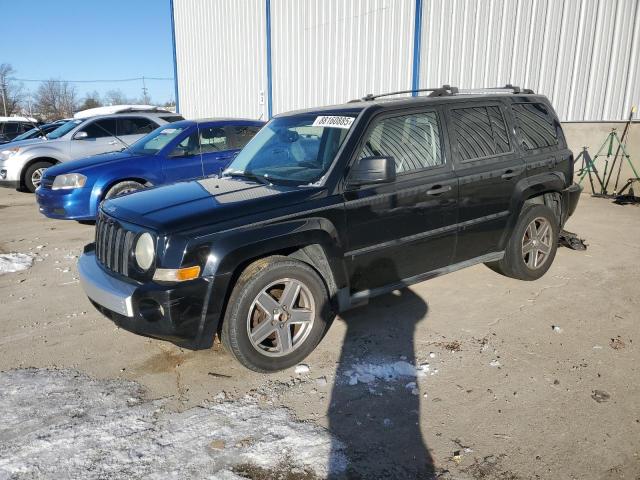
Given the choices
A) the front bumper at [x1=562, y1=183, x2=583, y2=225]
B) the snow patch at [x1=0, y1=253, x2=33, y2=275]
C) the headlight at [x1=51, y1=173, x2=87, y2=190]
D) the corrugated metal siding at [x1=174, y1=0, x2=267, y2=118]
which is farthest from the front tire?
the corrugated metal siding at [x1=174, y1=0, x2=267, y2=118]

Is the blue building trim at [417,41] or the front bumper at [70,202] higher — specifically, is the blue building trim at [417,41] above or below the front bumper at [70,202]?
above

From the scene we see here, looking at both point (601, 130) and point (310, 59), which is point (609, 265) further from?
point (310, 59)

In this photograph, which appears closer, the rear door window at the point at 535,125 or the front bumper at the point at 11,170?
the rear door window at the point at 535,125

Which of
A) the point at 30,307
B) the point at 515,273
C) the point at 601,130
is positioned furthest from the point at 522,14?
the point at 30,307

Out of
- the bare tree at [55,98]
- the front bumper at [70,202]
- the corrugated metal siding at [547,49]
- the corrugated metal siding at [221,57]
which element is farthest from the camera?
the bare tree at [55,98]

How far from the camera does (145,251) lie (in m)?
3.13

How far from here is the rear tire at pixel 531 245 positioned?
15.7 ft

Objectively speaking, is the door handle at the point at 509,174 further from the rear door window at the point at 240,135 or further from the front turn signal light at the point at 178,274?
the rear door window at the point at 240,135

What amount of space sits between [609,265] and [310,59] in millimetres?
12202

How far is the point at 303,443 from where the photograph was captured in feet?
8.74

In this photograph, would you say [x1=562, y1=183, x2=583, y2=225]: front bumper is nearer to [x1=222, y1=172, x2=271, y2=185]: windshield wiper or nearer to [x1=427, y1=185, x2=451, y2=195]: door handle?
[x1=427, y1=185, x2=451, y2=195]: door handle

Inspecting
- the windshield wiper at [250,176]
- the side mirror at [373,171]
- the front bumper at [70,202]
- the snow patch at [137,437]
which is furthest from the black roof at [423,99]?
the front bumper at [70,202]

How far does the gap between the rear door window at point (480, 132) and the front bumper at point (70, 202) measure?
5.47 m

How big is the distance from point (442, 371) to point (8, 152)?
11345mm
